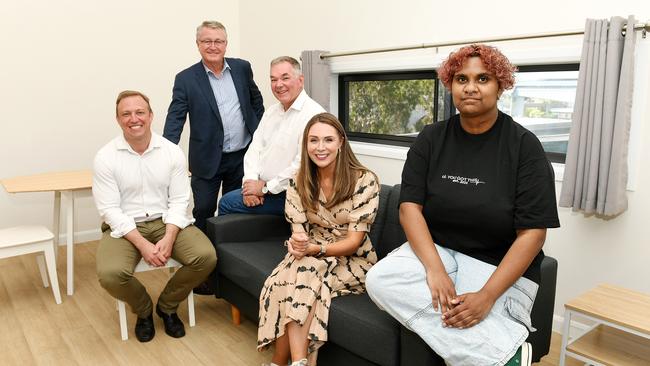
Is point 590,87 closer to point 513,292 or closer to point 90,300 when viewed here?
point 513,292

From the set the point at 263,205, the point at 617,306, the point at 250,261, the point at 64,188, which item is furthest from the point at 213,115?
the point at 617,306

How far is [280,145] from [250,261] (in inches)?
26.7

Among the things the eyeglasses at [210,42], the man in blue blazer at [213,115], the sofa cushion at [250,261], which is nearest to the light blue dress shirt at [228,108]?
the man in blue blazer at [213,115]

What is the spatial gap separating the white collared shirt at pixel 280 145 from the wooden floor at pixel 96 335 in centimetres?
80

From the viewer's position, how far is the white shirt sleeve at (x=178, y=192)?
8.85 ft

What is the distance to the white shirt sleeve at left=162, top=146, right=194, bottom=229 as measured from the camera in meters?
2.70

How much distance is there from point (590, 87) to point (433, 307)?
1.29 meters

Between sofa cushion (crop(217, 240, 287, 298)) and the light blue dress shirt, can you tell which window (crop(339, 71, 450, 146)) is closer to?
the light blue dress shirt

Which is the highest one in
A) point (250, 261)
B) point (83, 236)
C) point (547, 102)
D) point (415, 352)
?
point (547, 102)

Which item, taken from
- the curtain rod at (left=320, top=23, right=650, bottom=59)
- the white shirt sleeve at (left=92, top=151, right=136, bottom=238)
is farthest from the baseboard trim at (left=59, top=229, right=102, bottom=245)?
the curtain rod at (left=320, top=23, right=650, bottom=59)

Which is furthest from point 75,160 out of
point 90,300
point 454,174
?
point 454,174

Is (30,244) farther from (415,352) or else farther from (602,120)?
(602,120)

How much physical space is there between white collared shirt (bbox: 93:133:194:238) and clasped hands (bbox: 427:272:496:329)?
1506 millimetres

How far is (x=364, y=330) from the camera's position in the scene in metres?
1.87
